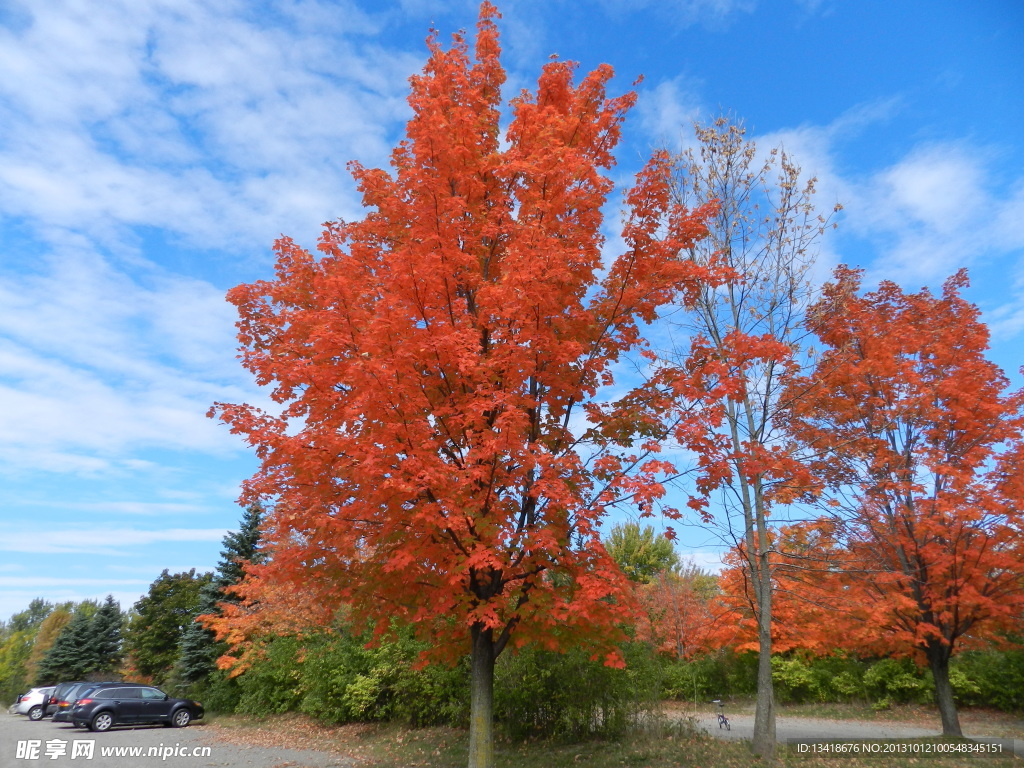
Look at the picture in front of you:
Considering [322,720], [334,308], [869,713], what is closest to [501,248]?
[334,308]

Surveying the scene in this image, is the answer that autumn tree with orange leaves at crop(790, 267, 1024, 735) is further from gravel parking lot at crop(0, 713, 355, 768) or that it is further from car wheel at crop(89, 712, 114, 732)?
car wheel at crop(89, 712, 114, 732)

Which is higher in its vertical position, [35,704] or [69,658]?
[69,658]

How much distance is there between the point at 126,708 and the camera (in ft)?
57.2

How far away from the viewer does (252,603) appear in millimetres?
20469

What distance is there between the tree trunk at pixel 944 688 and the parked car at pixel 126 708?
68.7 ft

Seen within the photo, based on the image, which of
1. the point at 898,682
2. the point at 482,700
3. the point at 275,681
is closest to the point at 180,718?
the point at 275,681

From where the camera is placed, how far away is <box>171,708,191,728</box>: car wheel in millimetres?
18516

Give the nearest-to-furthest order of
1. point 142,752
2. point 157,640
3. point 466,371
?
point 466,371, point 142,752, point 157,640

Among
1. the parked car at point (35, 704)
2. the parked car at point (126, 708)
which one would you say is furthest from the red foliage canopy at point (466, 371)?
the parked car at point (35, 704)

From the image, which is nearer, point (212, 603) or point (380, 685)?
point (380, 685)

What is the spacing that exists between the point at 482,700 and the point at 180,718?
17.1 meters

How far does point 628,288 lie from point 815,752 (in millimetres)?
8520

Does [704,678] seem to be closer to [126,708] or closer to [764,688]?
[764,688]

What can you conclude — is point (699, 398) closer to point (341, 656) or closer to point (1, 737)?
point (341, 656)
